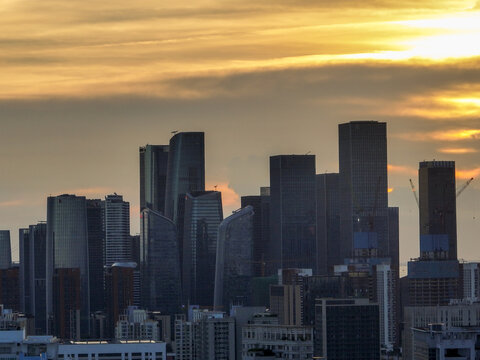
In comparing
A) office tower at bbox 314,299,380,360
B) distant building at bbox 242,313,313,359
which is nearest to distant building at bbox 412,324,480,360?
distant building at bbox 242,313,313,359

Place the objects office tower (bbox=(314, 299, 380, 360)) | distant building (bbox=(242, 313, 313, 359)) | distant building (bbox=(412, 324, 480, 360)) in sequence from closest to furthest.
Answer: distant building (bbox=(242, 313, 313, 359)) < distant building (bbox=(412, 324, 480, 360)) < office tower (bbox=(314, 299, 380, 360))

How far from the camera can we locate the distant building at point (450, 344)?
380 feet

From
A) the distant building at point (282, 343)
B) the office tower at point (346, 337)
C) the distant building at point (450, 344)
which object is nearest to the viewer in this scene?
the distant building at point (282, 343)

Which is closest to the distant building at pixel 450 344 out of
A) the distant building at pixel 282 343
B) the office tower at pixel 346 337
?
the distant building at pixel 282 343

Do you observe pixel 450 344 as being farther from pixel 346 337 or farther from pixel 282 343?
pixel 346 337

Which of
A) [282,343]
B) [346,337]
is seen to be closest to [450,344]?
[282,343]

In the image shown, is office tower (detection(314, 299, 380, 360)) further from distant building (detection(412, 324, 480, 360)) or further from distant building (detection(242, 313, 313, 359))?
distant building (detection(242, 313, 313, 359))

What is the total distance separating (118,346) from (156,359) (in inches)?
151

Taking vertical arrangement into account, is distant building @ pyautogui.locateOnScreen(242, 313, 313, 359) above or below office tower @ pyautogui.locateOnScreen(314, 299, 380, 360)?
above

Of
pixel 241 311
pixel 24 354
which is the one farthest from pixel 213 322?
pixel 24 354

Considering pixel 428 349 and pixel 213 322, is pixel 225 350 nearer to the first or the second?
Result: pixel 213 322

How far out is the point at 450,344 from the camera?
116688 millimetres

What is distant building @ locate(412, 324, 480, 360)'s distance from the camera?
4557 inches

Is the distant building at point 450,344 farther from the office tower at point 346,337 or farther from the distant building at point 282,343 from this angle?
the office tower at point 346,337
